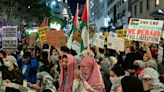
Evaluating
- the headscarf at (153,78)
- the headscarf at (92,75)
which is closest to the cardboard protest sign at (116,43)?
the headscarf at (153,78)

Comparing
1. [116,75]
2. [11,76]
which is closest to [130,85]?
[116,75]

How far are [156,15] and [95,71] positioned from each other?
38.4 metres

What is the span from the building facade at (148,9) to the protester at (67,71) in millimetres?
35181

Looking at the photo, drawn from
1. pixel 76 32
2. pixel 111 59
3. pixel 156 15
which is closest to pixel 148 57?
pixel 111 59

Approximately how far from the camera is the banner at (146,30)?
1386 centimetres

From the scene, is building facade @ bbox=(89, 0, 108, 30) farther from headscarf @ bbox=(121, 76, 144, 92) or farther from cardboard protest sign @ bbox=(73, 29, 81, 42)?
headscarf @ bbox=(121, 76, 144, 92)

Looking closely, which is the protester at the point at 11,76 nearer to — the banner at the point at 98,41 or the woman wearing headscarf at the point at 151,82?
the woman wearing headscarf at the point at 151,82

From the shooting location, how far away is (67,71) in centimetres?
939

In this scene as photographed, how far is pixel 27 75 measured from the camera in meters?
11.5

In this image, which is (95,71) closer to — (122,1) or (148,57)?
(148,57)

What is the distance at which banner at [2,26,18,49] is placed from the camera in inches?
583

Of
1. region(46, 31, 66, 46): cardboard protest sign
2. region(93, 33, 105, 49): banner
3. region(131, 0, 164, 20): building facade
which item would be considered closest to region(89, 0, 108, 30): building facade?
region(131, 0, 164, 20): building facade

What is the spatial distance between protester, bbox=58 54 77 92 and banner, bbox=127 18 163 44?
4.93 metres

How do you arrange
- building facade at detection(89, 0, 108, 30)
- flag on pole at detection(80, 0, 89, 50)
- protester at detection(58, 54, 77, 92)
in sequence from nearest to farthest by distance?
protester at detection(58, 54, 77, 92)
flag on pole at detection(80, 0, 89, 50)
building facade at detection(89, 0, 108, 30)
